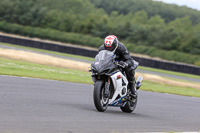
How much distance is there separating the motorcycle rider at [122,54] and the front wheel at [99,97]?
0.78 m

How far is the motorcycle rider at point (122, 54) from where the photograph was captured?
23.9ft

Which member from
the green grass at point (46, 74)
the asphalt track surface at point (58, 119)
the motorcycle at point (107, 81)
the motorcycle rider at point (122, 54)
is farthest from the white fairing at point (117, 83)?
the green grass at point (46, 74)

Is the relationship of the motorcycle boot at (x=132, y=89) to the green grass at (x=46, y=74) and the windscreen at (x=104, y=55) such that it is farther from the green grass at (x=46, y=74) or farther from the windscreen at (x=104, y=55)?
the green grass at (x=46, y=74)

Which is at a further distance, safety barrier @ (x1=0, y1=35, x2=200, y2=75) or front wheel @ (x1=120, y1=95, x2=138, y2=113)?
safety barrier @ (x1=0, y1=35, x2=200, y2=75)

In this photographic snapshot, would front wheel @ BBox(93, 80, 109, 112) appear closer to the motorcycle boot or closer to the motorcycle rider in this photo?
the motorcycle rider

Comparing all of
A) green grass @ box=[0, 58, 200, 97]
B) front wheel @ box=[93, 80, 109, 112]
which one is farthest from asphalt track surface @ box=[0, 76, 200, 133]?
green grass @ box=[0, 58, 200, 97]

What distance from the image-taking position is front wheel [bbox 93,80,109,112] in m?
6.74

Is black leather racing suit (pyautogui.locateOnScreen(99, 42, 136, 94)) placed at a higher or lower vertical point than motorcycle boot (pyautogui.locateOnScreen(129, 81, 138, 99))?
higher

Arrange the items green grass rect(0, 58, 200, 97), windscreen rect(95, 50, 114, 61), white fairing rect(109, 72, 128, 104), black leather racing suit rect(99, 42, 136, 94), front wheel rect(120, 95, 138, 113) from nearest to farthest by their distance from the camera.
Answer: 1. windscreen rect(95, 50, 114, 61)
2. white fairing rect(109, 72, 128, 104)
3. black leather racing suit rect(99, 42, 136, 94)
4. front wheel rect(120, 95, 138, 113)
5. green grass rect(0, 58, 200, 97)

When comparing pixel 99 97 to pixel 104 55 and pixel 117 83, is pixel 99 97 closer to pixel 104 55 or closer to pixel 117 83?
pixel 117 83

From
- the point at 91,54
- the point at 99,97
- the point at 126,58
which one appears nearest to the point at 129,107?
the point at 126,58

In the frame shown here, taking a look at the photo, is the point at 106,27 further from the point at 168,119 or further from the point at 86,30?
the point at 168,119

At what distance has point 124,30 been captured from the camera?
53938 mm

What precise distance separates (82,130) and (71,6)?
7149 cm
